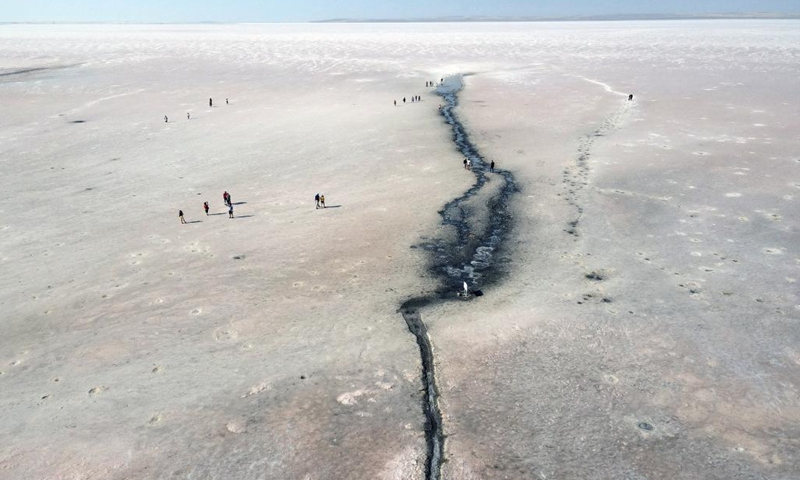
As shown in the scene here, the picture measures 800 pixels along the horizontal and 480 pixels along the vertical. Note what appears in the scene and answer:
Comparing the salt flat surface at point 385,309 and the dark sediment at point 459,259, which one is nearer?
the salt flat surface at point 385,309

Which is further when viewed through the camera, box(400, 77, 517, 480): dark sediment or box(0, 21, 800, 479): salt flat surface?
box(400, 77, 517, 480): dark sediment

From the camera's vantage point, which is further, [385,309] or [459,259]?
[459,259]

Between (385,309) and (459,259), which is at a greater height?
(385,309)

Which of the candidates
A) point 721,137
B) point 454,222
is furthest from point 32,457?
point 721,137

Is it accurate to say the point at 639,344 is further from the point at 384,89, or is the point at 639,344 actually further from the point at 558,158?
the point at 384,89
